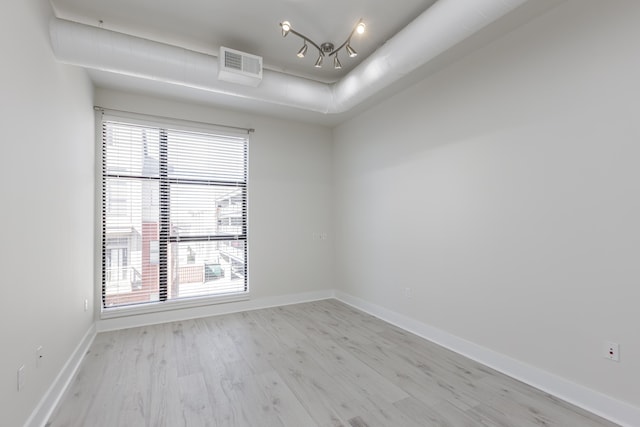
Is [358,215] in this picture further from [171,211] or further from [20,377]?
[20,377]

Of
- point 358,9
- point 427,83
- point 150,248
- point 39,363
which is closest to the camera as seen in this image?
point 39,363

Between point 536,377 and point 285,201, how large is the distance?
350 cm

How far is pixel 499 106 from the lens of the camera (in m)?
2.59

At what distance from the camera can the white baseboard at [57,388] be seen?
1842mm

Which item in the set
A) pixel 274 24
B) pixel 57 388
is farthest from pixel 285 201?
pixel 57 388

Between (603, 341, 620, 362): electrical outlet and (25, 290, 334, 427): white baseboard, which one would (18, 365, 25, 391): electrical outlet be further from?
(603, 341, 620, 362): electrical outlet

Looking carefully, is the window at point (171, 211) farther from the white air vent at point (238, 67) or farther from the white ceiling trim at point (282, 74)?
the white air vent at point (238, 67)

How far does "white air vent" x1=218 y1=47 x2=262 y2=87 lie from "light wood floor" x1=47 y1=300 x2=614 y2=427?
8.72 ft

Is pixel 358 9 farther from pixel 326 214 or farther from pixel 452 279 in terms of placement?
pixel 326 214

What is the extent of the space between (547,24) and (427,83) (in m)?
1.15

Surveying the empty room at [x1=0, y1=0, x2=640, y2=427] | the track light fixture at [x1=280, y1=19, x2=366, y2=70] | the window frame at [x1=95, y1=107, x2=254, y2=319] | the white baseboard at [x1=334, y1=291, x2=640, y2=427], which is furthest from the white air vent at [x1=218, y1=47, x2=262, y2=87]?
the white baseboard at [x1=334, y1=291, x2=640, y2=427]

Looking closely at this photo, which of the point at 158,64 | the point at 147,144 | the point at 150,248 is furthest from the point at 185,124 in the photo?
the point at 150,248

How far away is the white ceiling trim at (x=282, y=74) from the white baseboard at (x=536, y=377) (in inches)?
101

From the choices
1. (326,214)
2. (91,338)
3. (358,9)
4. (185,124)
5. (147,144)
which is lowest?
(91,338)
